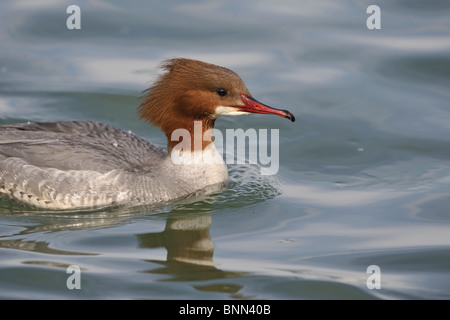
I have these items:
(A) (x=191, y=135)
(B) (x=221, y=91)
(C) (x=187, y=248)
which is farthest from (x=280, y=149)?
(C) (x=187, y=248)

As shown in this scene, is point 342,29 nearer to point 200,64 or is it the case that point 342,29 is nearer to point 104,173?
point 200,64

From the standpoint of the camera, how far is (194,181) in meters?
9.08

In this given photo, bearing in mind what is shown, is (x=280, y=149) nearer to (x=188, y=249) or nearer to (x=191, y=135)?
(x=191, y=135)

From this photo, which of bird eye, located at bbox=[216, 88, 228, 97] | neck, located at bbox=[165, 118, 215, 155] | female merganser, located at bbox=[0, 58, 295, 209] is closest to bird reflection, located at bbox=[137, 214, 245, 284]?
female merganser, located at bbox=[0, 58, 295, 209]

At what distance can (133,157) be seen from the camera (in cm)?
903

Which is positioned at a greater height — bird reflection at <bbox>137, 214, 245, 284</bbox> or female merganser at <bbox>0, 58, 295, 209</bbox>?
female merganser at <bbox>0, 58, 295, 209</bbox>

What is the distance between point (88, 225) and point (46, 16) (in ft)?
20.5

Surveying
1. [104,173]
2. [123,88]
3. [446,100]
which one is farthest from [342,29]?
[104,173]

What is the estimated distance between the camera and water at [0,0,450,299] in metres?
7.19

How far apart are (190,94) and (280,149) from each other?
215 cm

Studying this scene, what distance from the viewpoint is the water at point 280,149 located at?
719 cm

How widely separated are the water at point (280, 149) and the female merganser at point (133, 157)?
22 centimetres

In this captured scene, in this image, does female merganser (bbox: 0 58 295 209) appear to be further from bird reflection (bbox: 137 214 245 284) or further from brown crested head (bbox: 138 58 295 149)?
bird reflection (bbox: 137 214 245 284)

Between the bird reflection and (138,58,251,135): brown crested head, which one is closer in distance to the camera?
the bird reflection
